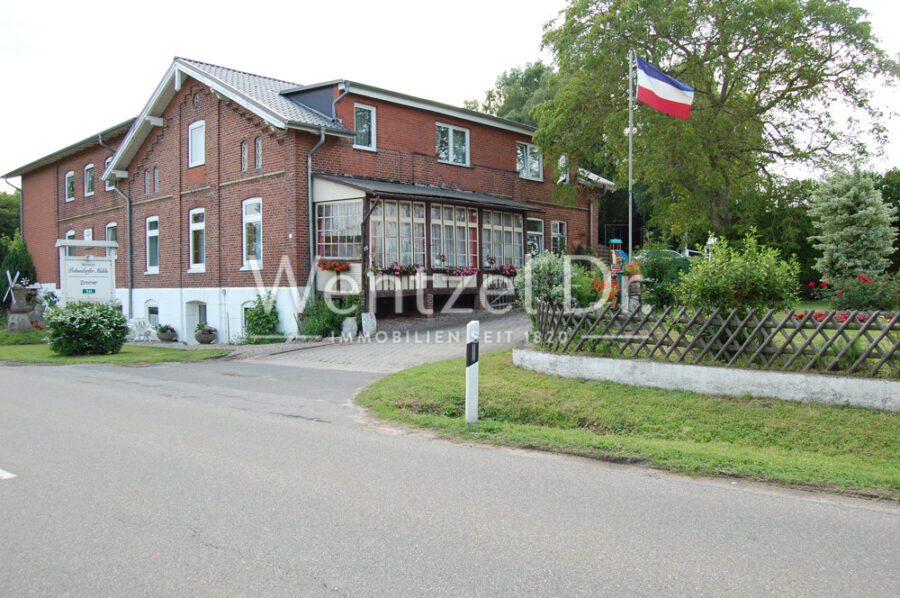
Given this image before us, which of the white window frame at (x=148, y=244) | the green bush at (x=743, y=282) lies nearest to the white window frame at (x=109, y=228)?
the white window frame at (x=148, y=244)

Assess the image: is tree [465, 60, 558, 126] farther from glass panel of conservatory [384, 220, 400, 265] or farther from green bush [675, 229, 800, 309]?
green bush [675, 229, 800, 309]

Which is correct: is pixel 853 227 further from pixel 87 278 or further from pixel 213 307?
pixel 87 278

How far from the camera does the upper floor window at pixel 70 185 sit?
111 ft

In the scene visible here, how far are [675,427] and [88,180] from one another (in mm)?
32318

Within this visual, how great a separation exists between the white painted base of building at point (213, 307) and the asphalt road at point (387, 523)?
11.9 meters

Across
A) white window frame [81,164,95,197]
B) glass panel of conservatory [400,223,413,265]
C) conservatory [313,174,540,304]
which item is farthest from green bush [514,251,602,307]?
white window frame [81,164,95,197]

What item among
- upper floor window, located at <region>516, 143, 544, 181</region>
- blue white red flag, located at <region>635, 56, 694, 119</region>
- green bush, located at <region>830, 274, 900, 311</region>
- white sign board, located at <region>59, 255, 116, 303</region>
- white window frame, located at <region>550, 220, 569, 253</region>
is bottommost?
green bush, located at <region>830, 274, 900, 311</region>

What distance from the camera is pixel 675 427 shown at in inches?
313

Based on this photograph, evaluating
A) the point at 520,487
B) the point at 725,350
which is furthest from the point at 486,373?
the point at 520,487

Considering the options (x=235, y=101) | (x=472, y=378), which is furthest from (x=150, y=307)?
(x=472, y=378)

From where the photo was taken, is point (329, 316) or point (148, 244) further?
point (148, 244)

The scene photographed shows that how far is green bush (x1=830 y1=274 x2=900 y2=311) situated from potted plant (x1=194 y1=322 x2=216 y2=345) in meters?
18.2

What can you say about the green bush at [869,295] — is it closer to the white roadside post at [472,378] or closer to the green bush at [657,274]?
the green bush at [657,274]

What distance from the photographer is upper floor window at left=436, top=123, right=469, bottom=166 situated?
24156 millimetres
